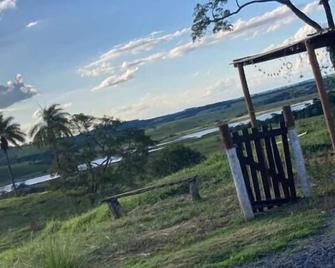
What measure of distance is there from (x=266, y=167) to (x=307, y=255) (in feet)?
12.5

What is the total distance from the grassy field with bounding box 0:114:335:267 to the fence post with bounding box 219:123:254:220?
194mm

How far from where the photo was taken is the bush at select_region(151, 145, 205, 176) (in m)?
44.1

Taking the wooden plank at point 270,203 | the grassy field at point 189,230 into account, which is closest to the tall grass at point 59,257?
the grassy field at point 189,230

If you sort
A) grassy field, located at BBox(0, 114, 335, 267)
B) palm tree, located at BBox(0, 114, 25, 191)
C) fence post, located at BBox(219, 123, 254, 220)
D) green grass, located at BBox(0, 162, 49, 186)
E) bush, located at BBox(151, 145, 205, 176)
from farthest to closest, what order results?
green grass, located at BBox(0, 162, 49, 186)
palm tree, located at BBox(0, 114, 25, 191)
bush, located at BBox(151, 145, 205, 176)
fence post, located at BBox(219, 123, 254, 220)
grassy field, located at BBox(0, 114, 335, 267)

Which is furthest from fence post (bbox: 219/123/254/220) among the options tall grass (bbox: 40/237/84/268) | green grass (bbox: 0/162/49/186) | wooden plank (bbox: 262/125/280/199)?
green grass (bbox: 0/162/49/186)

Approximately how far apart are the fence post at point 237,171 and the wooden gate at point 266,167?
21cm

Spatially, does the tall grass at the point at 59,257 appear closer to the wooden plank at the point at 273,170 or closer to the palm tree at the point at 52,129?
the wooden plank at the point at 273,170

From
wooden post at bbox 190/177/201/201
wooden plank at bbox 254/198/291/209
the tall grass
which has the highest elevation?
the tall grass

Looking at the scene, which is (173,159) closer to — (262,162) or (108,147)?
(108,147)

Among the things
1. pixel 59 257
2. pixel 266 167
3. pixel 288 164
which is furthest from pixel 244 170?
pixel 59 257

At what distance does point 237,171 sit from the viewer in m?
9.88

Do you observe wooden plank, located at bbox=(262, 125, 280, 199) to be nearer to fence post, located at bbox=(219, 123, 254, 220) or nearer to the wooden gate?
the wooden gate

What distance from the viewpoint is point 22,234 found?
70.2 ft

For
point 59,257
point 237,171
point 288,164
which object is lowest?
point 59,257
